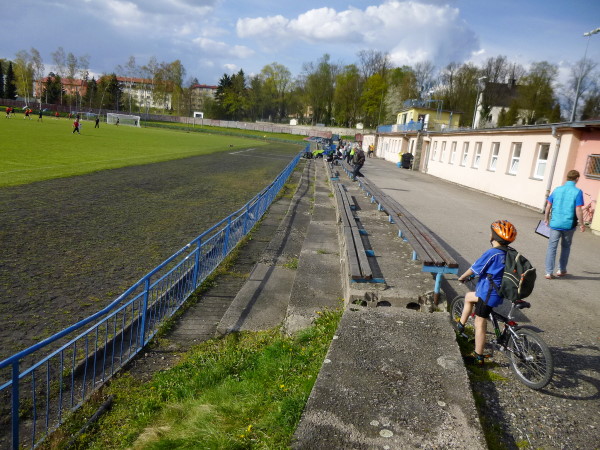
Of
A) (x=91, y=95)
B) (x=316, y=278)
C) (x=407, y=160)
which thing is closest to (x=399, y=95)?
(x=407, y=160)

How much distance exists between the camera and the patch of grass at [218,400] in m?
3.25

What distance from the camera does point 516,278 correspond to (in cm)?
404

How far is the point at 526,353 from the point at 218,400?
288 centimetres

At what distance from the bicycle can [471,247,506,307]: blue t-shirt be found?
0.62ft

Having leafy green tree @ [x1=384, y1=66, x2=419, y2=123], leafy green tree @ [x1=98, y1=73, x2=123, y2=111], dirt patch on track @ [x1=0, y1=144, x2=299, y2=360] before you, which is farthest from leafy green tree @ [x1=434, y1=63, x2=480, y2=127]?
leafy green tree @ [x1=98, y1=73, x2=123, y2=111]

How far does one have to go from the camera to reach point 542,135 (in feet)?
55.6

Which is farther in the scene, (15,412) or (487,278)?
(487,278)

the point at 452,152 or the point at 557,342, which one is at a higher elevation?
the point at 452,152

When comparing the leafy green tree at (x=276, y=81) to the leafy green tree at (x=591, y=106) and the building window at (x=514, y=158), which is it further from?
the building window at (x=514, y=158)

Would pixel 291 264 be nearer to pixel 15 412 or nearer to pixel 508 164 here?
pixel 15 412

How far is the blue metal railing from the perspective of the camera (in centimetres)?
347

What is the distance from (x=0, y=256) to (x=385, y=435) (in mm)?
7312

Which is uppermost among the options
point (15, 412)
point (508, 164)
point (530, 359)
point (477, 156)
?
point (477, 156)

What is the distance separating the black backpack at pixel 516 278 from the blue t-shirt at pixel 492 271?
0.07 meters
